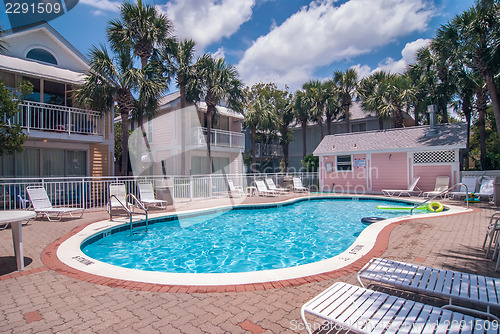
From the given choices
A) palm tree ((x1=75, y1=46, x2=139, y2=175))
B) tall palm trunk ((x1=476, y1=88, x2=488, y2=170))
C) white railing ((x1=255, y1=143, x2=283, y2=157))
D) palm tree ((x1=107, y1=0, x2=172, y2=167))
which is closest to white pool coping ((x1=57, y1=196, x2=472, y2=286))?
palm tree ((x1=75, y1=46, x2=139, y2=175))

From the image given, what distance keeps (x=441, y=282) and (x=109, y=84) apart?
44.8 feet

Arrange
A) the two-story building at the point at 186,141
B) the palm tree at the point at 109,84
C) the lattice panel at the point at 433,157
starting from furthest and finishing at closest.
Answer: the two-story building at the point at 186,141 < the lattice panel at the point at 433,157 < the palm tree at the point at 109,84

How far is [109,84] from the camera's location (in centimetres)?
1226

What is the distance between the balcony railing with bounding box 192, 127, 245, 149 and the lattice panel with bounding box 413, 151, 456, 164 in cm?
1228

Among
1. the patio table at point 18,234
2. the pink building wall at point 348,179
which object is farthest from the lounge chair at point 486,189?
the patio table at point 18,234

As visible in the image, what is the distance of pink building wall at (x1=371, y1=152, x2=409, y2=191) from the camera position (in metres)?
15.8

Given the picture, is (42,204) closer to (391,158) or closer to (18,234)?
(18,234)

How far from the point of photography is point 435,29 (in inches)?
556

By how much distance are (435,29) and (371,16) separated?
18.3 feet

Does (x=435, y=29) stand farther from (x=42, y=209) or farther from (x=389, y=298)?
(x=42, y=209)

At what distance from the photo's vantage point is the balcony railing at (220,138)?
18609mm

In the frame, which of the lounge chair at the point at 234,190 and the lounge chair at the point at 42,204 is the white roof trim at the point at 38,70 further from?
the lounge chair at the point at 234,190

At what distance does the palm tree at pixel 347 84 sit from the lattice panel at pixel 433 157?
8669mm

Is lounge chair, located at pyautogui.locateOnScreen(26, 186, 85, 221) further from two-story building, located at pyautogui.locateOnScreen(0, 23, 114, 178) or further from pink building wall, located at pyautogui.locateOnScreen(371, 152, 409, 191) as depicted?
pink building wall, located at pyautogui.locateOnScreen(371, 152, 409, 191)
